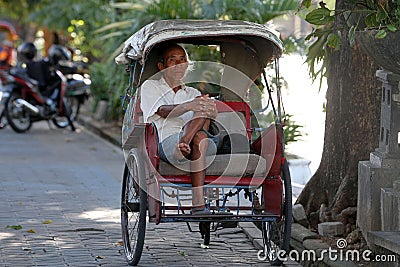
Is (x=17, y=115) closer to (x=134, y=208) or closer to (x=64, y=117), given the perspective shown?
(x=64, y=117)

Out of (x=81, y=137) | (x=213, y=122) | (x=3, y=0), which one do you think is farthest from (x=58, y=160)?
(x=3, y=0)

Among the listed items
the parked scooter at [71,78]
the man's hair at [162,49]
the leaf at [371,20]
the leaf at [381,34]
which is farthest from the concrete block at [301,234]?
the parked scooter at [71,78]

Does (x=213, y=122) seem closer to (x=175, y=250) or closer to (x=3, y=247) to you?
(x=175, y=250)

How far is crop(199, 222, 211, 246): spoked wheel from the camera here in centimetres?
782

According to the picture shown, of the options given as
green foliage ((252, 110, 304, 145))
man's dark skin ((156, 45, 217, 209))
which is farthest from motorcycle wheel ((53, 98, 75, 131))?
man's dark skin ((156, 45, 217, 209))

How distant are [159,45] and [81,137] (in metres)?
10.7

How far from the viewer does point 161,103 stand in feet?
24.2

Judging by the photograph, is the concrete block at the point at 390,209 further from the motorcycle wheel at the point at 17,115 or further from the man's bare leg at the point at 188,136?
A: the motorcycle wheel at the point at 17,115

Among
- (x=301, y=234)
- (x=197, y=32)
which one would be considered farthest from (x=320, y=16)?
(x=301, y=234)

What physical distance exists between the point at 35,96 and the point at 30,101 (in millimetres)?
220

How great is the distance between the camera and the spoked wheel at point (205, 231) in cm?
782

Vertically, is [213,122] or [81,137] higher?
[213,122]

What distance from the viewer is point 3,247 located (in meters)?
7.80

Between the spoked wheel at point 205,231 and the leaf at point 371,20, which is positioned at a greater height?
the leaf at point 371,20
